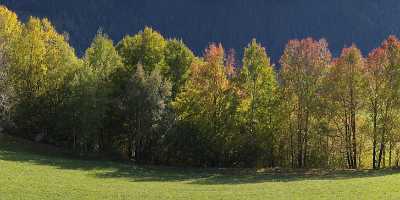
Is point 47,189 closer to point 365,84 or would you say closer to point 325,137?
point 365,84

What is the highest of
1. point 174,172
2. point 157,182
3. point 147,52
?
point 147,52

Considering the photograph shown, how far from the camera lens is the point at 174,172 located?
61.8 metres

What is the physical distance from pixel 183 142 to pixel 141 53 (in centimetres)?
1577

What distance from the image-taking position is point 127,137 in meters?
78.6

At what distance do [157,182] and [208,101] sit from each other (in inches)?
921

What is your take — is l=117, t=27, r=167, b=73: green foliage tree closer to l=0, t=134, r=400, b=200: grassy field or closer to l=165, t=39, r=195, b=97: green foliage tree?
l=165, t=39, r=195, b=97: green foliage tree

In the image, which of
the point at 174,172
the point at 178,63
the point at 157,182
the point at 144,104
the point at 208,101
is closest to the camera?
the point at 157,182

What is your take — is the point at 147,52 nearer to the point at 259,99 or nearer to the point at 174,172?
the point at 259,99

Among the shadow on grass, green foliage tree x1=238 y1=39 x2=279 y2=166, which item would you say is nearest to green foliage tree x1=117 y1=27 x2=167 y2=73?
green foliage tree x1=238 y1=39 x2=279 y2=166

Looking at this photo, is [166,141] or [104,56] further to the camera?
[104,56]

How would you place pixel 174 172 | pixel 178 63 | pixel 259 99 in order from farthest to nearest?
pixel 178 63, pixel 259 99, pixel 174 172

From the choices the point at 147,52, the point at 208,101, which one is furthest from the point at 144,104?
the point at 147,52

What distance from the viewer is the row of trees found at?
67438mm

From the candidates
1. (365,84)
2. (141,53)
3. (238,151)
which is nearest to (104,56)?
(141,53)
